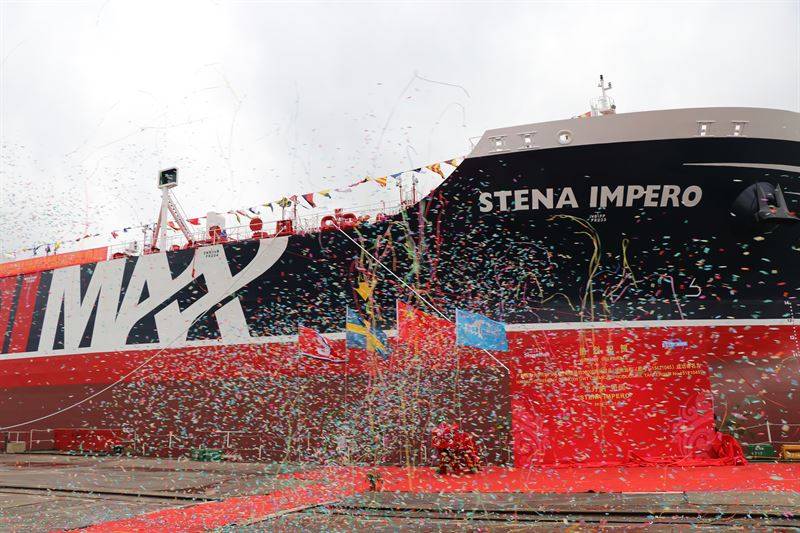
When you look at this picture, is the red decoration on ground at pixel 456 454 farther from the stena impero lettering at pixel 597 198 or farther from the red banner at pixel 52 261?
the red banner at pixel 52 261

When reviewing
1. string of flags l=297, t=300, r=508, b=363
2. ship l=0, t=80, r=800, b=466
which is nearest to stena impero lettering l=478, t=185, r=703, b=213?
ship l=0, t=80, r=800, b=466

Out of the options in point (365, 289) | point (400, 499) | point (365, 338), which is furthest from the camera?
point (365, 289)

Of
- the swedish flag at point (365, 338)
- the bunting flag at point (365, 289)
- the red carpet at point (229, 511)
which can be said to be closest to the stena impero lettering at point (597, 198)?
the bunting flag at point (365, 289)

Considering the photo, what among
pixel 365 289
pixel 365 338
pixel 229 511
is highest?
pixel 365 289

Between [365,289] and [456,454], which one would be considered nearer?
[456,454]

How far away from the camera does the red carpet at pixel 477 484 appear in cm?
662

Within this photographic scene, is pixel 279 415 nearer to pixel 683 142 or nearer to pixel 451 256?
pixel 451 256

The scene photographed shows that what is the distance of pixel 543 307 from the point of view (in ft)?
38.3

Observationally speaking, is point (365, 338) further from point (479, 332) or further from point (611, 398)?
point (611, 398)

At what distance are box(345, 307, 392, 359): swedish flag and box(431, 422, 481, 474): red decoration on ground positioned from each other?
2.44 meters

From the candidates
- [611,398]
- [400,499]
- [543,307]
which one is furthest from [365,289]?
[400,499]

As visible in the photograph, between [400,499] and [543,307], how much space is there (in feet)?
17.7

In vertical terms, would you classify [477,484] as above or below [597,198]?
below

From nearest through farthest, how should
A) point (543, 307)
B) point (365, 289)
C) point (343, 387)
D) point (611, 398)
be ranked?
point (611, 398) < point (543, 307) < point (343, 387) < point (365, 289)
